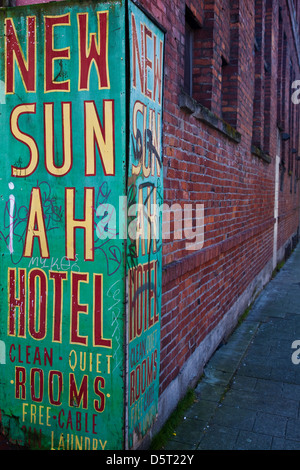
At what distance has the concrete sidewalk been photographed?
3.29m

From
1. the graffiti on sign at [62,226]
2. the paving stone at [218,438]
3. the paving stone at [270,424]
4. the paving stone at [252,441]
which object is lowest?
the paving stone at [270,424]

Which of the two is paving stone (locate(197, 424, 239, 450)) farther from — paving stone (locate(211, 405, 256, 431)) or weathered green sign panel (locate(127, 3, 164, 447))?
weathered green sign panel (locate(127, 3, 164, 447))

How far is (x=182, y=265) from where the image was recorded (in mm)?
3721

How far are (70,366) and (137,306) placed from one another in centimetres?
51

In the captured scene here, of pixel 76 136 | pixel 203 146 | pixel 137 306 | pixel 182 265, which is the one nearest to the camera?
pixel 76 136

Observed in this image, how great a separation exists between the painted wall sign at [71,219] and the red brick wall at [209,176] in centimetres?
78

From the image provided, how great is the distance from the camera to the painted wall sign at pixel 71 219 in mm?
2371

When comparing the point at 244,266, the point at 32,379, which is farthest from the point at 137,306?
the point at 244,266

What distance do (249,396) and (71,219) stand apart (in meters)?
2.62

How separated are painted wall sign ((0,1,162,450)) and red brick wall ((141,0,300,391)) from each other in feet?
2.57

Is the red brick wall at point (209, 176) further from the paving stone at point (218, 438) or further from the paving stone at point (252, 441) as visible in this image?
the paving stone at point (252, 441)

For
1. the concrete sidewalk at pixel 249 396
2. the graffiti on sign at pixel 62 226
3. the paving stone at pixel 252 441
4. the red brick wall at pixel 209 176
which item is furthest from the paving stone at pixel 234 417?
the graffiti on sign at pixel 62 226
